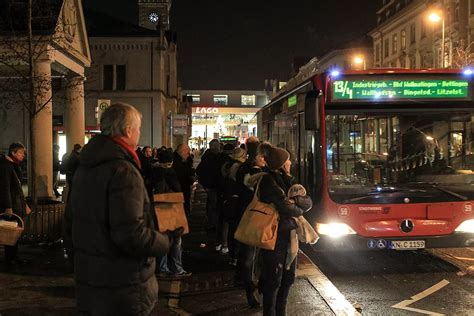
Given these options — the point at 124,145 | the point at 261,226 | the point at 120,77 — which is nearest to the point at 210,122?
the point at 120,77

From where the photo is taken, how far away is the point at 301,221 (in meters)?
5.39

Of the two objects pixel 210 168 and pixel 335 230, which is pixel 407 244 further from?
pixel 210 168

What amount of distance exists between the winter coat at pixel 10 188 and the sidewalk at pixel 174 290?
869mm

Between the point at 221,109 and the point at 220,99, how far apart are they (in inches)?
458

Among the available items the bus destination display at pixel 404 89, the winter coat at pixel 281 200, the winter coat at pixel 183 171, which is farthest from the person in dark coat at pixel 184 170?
the winter coat at pixel 281 200

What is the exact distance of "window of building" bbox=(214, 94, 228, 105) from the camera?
114 meters

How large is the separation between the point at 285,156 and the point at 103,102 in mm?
15702

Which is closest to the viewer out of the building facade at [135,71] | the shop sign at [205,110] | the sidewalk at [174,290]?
the sidewalk at [174,290]

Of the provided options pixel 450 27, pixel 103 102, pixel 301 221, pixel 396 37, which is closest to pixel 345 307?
pixel 301 221

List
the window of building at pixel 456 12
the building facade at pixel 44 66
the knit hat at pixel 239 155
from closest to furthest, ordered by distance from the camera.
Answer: the knit hat at pixel 239 155 < the building facade at pixel 44 66 < the window of building at pixel 456 12

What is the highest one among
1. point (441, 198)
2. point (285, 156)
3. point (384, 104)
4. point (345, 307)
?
point (384, 104)

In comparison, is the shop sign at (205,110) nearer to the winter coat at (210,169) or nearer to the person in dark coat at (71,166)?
the person in dark coat at (71,166)

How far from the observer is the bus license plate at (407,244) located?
836 cm

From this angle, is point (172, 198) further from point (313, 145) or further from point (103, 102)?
point (103, 102)
